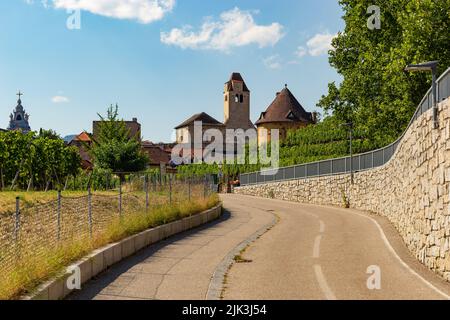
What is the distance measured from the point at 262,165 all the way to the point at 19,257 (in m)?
54.5

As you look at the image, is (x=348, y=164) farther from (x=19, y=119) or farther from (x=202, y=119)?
(x=19, y=119)

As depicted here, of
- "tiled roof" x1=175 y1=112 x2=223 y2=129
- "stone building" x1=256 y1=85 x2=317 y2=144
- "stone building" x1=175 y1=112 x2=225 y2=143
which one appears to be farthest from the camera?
"tiled roof" x1=175 y1=112 x2=223 y2=129

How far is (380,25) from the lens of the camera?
3169 centimetres

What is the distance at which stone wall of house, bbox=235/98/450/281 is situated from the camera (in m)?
11.2

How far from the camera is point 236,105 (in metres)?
120

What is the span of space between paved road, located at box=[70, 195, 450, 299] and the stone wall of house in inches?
20.1

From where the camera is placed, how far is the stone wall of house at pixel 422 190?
11.2 metres

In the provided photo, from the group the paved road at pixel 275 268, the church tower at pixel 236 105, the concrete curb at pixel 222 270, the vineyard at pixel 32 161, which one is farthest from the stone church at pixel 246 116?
the concrete curb at pixel 222 270

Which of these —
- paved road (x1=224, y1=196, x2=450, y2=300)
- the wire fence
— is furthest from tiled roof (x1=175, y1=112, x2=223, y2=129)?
paved road (x1=224, y1=196, x2=450, y2=300)

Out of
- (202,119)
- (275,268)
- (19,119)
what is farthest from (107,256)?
(19,119)

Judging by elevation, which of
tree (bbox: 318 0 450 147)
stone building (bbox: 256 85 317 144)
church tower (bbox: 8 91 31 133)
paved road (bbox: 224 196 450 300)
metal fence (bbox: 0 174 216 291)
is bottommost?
paved road (bbox: 224 196 450 300)

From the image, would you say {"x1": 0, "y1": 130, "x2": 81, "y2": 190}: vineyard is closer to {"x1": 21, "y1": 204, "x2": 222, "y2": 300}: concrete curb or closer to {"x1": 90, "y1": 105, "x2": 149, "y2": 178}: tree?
{"x1": 90, "y1": 105, "x2": 149, "y2": 178}: tree

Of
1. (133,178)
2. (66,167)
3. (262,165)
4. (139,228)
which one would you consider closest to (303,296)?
(139,228)
